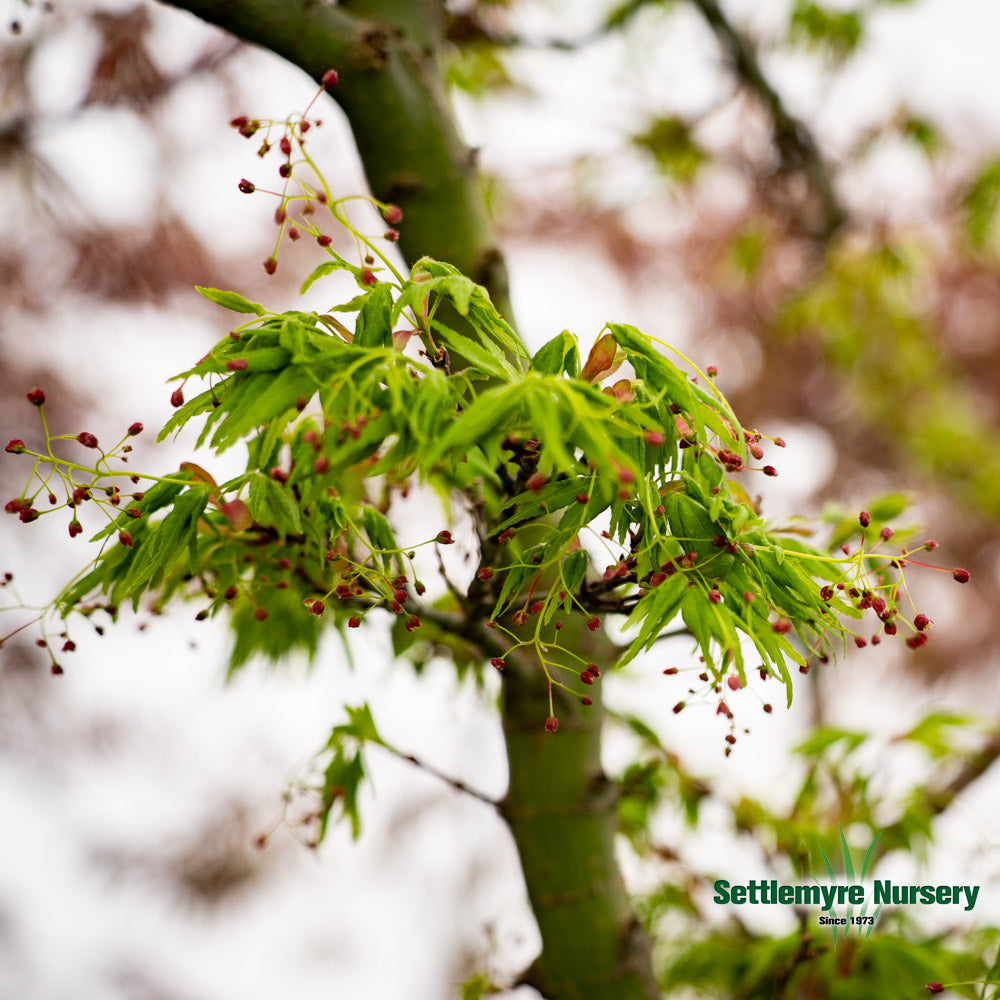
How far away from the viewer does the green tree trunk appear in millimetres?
565

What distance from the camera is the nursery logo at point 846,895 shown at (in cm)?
69

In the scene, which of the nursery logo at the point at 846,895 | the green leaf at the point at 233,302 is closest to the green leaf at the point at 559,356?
the green leaf at the point at 233,302

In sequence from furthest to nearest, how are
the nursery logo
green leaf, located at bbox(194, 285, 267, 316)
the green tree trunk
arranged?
the nursery logo, the green tree trunk, green leaf, located at bbox(194, 285, 267, 316)

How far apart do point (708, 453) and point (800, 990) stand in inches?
22.2

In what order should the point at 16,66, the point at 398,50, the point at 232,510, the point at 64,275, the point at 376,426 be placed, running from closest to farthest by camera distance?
the point at 376,426 → the point at 232,510 → the point at 398,50 → the point at 16,66 → the point at 64,275

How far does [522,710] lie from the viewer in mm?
589

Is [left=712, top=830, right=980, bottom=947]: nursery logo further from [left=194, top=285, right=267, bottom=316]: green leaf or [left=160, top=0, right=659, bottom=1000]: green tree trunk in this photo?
[left=194, top=285, right=267, bottom=316]: green leaf

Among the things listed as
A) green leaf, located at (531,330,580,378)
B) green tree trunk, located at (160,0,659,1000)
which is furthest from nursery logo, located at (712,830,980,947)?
green leaf, located at (531,330,580,378)

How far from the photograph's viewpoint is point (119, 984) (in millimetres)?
1643

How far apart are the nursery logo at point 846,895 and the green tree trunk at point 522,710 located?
0.16 metres

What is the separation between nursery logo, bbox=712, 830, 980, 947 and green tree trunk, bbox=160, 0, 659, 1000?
6.4 inches

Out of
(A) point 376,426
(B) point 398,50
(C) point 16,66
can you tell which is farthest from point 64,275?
(A) point 376,426

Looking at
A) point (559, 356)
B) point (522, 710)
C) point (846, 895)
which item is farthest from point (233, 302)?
point (846, 895)

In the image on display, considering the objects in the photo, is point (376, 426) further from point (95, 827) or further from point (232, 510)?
point (95, 827)
